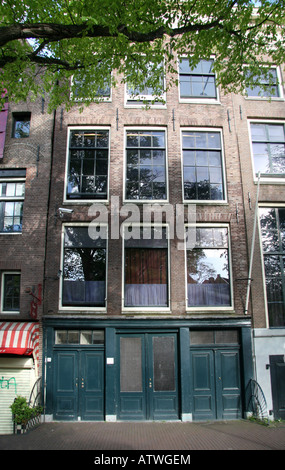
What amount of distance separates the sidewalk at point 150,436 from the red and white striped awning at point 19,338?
2.26 m

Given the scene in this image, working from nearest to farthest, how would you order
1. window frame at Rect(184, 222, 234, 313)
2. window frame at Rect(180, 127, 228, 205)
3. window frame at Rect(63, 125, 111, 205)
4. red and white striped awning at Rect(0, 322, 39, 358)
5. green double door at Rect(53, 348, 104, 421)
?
red and white striped awning at Rect(0, 322, 39, 358) → green double door at Rect(53, 348, 104, 421) → window frame at Rect(184, 222, 234, 313) → window frame at Rect(63, 125, 111, 205) → window frame at Rect(180, 127, 228, 205)

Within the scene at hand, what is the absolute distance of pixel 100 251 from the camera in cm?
1114

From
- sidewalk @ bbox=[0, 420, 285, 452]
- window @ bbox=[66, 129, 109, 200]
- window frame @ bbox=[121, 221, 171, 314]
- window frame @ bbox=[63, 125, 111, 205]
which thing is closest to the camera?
sidewalk @ bbox=[0, 420, 285, 452]

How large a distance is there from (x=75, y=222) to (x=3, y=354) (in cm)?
499

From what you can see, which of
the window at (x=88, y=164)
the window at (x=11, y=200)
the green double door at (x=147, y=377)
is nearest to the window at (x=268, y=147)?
the window at (x=88, y=164)

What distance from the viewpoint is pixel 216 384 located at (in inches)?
402

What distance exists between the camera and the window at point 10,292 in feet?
35.4

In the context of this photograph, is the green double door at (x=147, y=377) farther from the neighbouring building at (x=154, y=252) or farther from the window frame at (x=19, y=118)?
the window frame at (x=19, y=118)

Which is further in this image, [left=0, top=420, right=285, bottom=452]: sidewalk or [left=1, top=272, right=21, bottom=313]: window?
[left=1, top=272, right=21, bottom=313]: window

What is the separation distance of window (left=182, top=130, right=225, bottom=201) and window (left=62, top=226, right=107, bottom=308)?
385cm

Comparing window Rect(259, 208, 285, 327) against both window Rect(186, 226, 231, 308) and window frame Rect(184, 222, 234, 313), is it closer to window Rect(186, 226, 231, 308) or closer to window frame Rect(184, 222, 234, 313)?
window frame Rect(184, 222, 234, 313)

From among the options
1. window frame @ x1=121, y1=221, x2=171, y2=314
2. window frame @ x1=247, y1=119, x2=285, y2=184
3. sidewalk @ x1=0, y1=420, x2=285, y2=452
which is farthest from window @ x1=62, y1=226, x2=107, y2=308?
window frame @ x1=247, y1=119, x2=285, y2=184

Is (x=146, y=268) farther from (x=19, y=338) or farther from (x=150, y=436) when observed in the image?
(x=150, y=436)

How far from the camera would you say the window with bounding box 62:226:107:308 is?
10820mm
